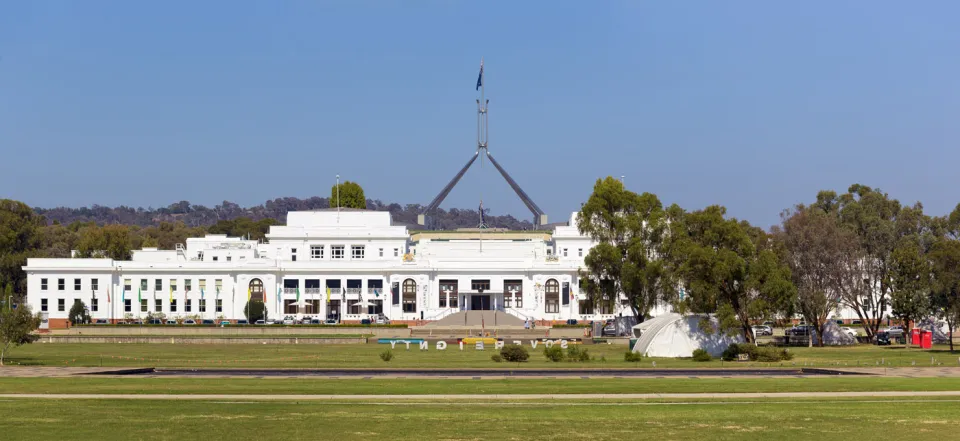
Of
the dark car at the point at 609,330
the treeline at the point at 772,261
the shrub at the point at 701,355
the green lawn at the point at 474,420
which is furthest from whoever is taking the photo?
the dark car at the point at 609,330

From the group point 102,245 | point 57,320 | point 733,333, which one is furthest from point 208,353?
point 102,245

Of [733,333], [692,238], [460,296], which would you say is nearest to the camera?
[733,333]

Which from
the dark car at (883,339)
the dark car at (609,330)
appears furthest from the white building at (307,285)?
the dark car at (883,339)

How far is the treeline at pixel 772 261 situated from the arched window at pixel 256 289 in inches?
1796

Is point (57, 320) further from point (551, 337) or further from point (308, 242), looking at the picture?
point (551, 337)

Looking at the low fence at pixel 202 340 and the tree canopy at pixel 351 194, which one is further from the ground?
the tree canopy at pixel 351 194

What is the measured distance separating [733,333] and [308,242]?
82665 mm

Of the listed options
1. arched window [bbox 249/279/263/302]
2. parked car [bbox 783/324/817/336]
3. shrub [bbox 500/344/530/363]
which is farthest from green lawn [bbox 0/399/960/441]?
arched window [bbox 249/279/263/302]

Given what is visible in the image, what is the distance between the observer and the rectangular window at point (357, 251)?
448 feet

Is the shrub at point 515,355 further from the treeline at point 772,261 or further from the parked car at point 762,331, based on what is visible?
the parked car at point 762,331

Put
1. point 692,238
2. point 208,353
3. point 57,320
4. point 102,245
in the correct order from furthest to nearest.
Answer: point 102,245
point 57,320
point 692,238
point 208,353

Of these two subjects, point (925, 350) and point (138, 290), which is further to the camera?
point (138, 290)

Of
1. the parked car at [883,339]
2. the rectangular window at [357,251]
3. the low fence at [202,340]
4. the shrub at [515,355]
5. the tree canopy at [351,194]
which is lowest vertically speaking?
the parked car at [883,339]

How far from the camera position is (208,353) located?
64.6m
